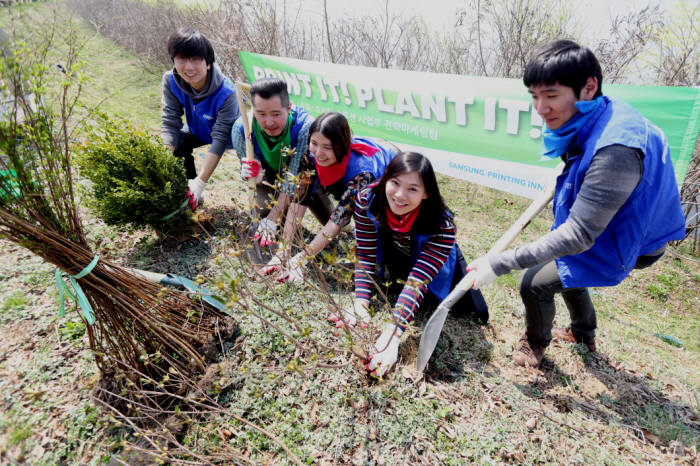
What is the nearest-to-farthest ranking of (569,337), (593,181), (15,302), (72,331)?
(593,181) → (72,331) → (15,302) → (569,337)

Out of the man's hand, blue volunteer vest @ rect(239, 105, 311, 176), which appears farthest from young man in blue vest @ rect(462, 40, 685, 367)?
the man's hand

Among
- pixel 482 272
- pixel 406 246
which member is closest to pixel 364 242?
pixel 406 246

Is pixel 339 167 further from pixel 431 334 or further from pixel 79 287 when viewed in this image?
pixel 79 287

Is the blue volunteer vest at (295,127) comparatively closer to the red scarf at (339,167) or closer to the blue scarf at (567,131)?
the red scarf at (339,167)

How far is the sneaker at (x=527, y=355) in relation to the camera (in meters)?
2.36

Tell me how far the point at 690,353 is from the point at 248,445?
331 centimetres

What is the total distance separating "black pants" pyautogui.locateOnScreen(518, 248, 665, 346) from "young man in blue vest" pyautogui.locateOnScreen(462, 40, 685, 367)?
0.03 meters

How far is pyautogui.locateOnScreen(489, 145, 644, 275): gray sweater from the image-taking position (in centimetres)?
147

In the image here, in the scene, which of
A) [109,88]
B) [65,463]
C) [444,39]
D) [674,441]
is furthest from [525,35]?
[109,88]

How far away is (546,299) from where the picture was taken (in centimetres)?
210

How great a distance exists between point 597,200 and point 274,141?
87.5 inches

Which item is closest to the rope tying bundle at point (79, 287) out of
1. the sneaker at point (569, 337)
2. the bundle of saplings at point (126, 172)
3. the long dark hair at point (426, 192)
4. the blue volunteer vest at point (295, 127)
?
the bundle of saplings at point (126, 172)

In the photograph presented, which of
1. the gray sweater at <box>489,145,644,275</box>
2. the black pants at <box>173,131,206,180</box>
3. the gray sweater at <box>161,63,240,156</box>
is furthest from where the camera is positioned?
the black pants at <box>173,131,206,180</box>

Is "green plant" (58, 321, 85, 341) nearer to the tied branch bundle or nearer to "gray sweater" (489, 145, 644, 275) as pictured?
the tied branch bundle
